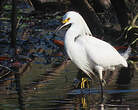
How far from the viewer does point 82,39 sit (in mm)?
8312

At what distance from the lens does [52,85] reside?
28.1 ft

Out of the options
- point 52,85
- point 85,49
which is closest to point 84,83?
point 52,85

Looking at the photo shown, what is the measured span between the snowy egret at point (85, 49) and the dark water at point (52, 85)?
1.30 feet

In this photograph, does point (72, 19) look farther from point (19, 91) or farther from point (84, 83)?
point (19, 91)

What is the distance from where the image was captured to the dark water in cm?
714

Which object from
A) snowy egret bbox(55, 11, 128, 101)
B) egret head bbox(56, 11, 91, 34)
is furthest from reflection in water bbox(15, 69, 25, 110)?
egret head bbox(56, 11, 91, 34)

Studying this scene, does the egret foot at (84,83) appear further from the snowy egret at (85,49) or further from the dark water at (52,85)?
the snowy egret at (85,49)

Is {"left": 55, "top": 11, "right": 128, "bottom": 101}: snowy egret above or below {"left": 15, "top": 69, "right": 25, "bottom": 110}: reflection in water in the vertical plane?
above

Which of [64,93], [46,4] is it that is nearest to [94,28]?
[64,93]

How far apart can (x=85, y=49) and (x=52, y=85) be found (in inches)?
36.2

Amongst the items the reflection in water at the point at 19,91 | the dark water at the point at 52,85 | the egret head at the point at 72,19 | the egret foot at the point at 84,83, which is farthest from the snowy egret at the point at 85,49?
the reflection in water at the point at 19,91

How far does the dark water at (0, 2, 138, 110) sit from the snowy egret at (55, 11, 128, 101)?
40 centimetres

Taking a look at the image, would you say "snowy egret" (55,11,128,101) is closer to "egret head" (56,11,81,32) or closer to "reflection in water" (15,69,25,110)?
"egret head" (56,11,81,32)

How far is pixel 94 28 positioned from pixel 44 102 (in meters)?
5.07
